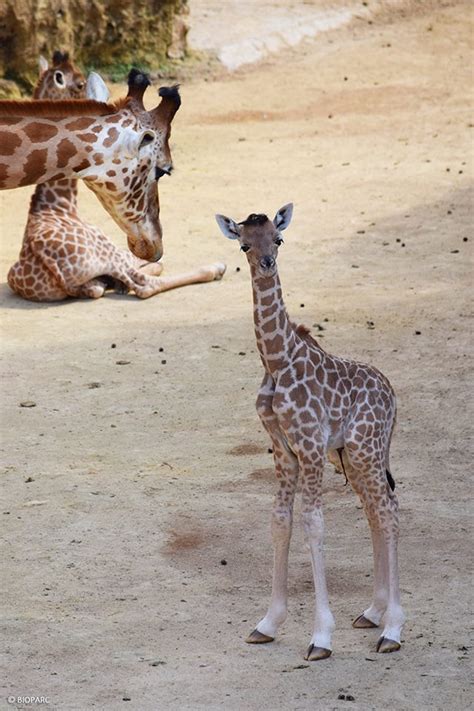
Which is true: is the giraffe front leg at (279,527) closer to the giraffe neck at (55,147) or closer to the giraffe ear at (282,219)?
the giraffe ear at (282,219)

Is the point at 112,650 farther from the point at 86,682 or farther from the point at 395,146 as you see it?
the point at 395,146

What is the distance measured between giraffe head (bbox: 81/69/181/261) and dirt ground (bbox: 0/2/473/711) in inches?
56.7

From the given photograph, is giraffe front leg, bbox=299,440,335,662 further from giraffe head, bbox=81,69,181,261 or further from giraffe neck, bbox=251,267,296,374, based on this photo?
giraffe head, bbox=81,69,181,261

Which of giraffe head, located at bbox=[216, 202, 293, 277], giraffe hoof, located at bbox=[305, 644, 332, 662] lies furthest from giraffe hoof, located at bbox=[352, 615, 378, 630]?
giraffe head, located at bbox=[216, 202, 293, 277]

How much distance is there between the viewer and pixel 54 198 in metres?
11.1

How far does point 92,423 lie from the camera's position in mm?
8336

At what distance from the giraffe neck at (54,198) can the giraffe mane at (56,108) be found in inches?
166

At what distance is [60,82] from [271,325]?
5765 millimetres

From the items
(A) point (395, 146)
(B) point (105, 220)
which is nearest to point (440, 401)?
(B) point (105, 220)

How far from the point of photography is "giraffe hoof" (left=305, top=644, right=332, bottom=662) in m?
5.41

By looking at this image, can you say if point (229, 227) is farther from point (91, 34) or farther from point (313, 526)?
point (91, 34)

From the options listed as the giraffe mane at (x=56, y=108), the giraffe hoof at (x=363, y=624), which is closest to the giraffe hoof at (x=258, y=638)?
the giraffe hoof at (x=363, y=624)

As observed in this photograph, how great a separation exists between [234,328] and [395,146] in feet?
19.3

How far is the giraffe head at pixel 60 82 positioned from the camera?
35.7 feet
